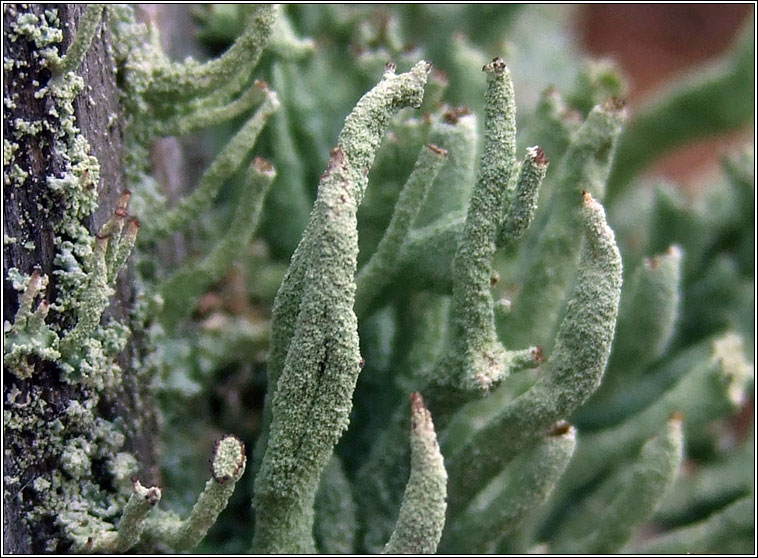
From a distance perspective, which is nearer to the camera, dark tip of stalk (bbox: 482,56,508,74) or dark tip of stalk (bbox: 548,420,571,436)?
dark tip of stalk (bbox: 482,56,508,74)

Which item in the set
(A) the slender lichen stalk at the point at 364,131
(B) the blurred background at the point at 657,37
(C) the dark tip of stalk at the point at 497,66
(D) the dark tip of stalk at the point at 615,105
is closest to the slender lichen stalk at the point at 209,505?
(A) the slender lichen stalk at the point at 364,131

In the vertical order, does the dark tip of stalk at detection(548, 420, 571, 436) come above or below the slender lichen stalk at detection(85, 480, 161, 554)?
above

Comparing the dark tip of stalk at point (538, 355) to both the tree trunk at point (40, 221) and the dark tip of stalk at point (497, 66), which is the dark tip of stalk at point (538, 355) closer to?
the dark tip of stalk at point (497, 66)

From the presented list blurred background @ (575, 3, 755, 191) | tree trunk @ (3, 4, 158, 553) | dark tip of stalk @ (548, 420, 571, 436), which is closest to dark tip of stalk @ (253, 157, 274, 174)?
tree trunk @ (3, 4, 158, 553)

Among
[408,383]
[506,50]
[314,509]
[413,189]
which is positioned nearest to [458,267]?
[413,189]

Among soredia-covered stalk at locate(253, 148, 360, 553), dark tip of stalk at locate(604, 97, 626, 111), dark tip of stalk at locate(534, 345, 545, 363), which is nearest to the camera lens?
soredia-covered stalk at locate(253, 148, 360, 553)

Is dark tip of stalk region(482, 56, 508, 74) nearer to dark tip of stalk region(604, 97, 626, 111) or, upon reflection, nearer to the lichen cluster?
the lichen cluster

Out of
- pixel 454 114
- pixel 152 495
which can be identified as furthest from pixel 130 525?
pixel 454 114

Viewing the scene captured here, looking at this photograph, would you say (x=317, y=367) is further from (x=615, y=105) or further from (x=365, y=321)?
(x=615, y=105)

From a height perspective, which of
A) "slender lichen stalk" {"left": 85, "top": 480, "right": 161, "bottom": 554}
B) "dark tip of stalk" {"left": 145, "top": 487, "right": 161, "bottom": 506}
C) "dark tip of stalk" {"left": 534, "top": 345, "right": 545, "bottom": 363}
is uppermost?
"dark tip of stalk" {"left": 534, "top": 345, "right": 545, "bottom": 363}

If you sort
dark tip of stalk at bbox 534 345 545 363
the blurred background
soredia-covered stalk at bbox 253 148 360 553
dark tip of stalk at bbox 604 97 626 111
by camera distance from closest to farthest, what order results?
1. soredia-covered stalk at bbox 253 148 360 553
2. dark tip of stalk at bbox 534 345 545 363
3. dark tip of stalk at bbox 604 97 626 111
4. the blurred background
